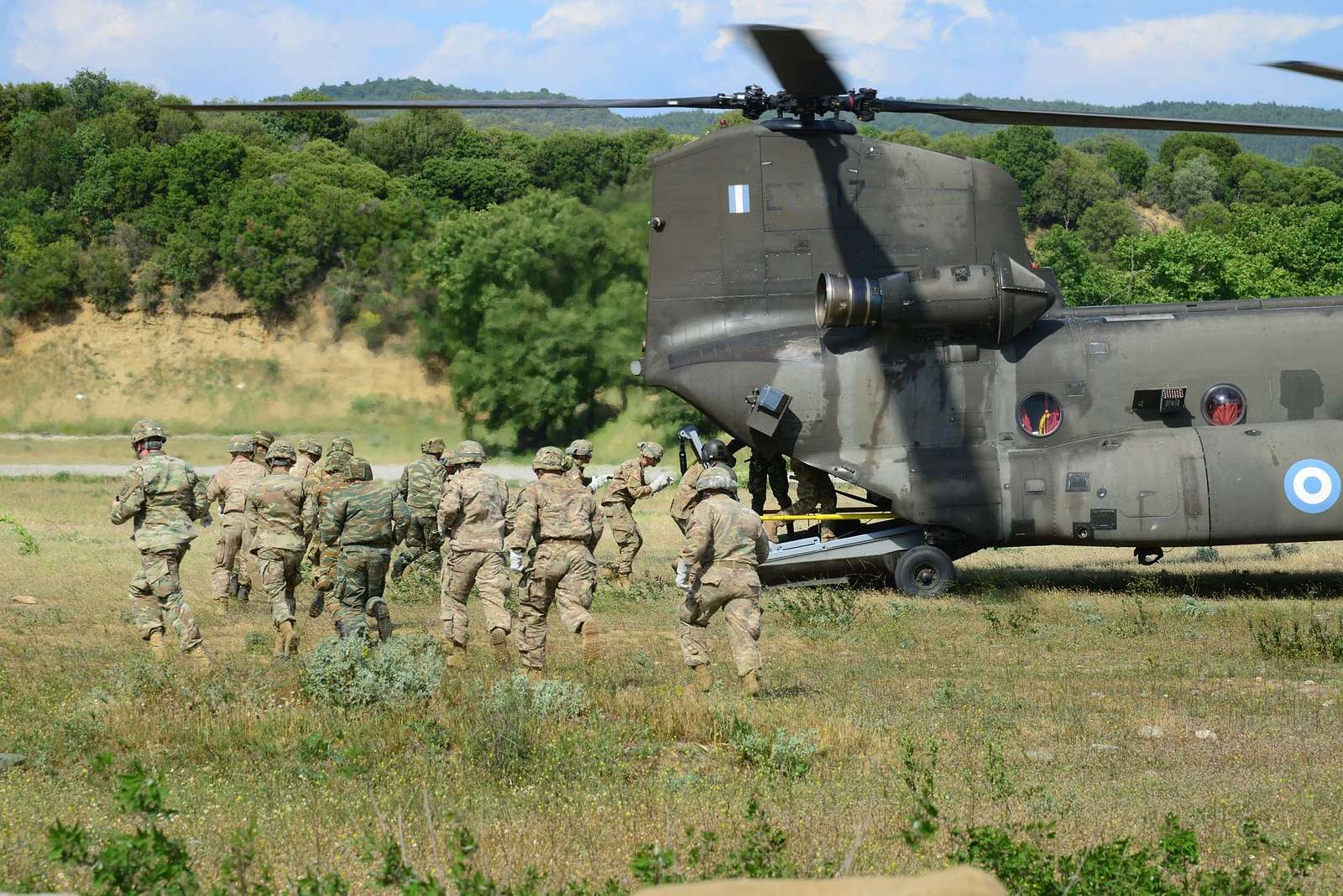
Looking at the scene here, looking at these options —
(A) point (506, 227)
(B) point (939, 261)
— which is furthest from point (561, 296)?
(B) point (939, 261)

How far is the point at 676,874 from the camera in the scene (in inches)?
244

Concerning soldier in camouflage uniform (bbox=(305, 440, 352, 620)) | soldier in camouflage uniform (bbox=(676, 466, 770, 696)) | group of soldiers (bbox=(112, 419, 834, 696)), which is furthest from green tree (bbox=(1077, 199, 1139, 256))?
soldier in camouflage uniform (bbox=(676, 466, 770, 696))

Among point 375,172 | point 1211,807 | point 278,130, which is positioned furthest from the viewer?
point 278,130

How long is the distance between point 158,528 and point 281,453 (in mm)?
1608

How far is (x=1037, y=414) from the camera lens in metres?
15.9

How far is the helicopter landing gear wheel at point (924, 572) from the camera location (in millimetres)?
15953

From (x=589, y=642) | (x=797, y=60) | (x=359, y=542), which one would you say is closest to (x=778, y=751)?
(x=589, y=642)

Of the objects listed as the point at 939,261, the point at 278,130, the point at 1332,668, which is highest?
the point at 278,130

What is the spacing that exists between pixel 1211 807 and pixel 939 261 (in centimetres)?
920

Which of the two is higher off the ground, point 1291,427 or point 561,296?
point 561,296

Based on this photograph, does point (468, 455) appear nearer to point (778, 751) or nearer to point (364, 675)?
point (364, 675)

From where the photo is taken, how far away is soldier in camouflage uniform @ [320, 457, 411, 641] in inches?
496

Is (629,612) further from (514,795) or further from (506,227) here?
(506,227)

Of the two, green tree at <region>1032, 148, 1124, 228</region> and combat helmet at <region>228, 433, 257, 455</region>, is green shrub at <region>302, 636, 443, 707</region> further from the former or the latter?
green tree at <region>1032, 148, 1124, 228</region>
